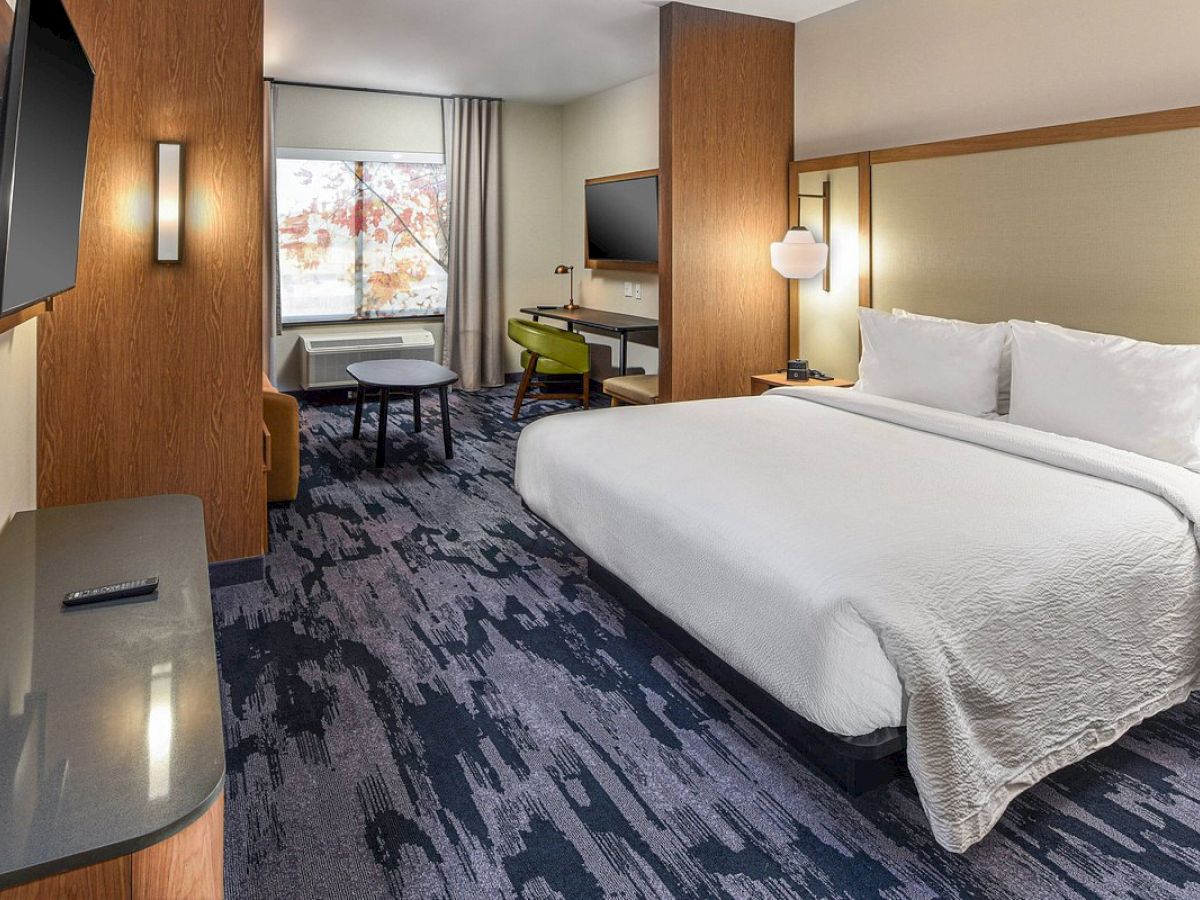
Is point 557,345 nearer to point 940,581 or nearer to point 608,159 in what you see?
point 608,159

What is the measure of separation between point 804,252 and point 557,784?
3398 mm

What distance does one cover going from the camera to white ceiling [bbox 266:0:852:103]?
461 centimetres

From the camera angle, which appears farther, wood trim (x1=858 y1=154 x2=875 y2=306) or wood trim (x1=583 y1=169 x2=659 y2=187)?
wood trim (x1=583 y1=169 x2=659 y2=187)

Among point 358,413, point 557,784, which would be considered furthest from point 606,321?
point 557,784

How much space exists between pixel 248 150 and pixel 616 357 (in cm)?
436

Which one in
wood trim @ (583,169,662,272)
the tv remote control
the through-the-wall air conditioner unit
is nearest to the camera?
the tv remote control

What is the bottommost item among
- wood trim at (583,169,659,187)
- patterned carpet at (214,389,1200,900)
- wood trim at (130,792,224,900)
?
patterned carpet at (214,389,1200,900)

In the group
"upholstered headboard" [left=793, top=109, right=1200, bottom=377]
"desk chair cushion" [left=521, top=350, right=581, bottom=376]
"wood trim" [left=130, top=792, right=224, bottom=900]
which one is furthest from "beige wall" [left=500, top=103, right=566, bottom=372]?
"wood trim" [left=130, top=792, right=224, bottom=900]

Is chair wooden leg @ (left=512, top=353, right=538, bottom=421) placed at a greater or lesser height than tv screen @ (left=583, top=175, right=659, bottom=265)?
lesser

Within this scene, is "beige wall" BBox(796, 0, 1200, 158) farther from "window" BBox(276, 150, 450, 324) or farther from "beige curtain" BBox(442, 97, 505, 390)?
"window" BBox(276, 150, 450, 324)

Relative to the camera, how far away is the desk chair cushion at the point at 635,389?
5.13m

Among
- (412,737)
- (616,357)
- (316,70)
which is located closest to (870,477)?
(412,737)

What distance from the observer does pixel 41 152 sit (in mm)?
1598

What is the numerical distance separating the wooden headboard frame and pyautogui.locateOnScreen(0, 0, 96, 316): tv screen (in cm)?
337
